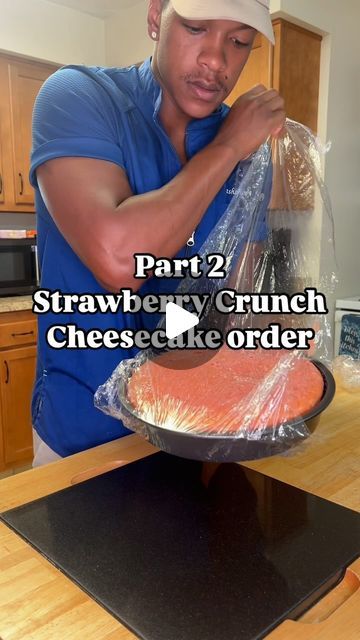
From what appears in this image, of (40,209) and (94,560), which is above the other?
(40,209)

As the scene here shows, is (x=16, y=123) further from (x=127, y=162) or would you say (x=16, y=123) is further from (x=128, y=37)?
(x=127, y=162)

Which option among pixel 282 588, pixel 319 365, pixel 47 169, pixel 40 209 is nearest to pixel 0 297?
pixel 40 209

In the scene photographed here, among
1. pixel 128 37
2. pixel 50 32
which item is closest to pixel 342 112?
pixel 128 37

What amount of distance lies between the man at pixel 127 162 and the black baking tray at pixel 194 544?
0.75 ft

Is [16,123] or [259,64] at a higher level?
[259,64]

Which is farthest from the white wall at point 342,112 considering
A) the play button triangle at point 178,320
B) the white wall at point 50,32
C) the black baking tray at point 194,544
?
the black baking tray at point 194,544

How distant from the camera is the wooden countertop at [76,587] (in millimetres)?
415

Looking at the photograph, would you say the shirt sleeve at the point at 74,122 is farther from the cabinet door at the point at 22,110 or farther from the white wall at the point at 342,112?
the cabinet door at the point at 22,110

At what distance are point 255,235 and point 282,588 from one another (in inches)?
18.2

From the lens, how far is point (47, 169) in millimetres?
685

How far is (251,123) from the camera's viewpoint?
0.78 m

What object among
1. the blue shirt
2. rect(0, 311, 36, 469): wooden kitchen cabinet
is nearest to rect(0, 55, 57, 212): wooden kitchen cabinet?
rect(0, 311, 36, 469): wooden kitchen cabinet

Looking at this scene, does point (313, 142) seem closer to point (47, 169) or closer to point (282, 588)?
point (47, 169)

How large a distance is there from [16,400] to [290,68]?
6.13 ft
